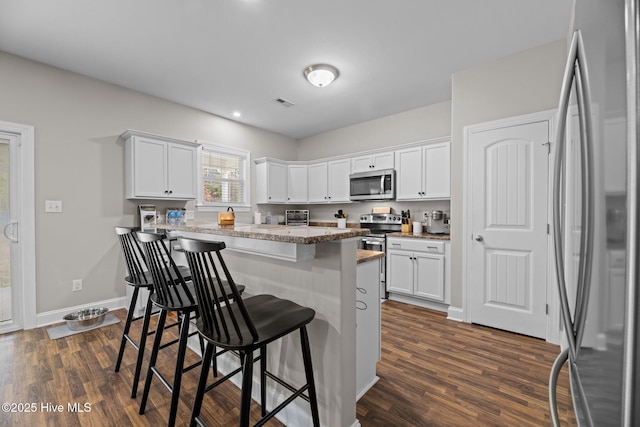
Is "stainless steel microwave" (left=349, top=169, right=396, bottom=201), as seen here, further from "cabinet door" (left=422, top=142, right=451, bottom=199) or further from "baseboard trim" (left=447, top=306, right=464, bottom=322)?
"baseboard trim" (left=447, top=306, right=464, bottom=322)

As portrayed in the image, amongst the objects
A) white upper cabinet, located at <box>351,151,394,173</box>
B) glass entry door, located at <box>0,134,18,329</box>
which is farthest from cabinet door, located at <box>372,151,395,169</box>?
glass entry door, located at <box>0,134,18,329</box>

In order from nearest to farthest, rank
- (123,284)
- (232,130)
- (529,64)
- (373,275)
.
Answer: (373,275) → (529,64) → (123,284) → (232,130)

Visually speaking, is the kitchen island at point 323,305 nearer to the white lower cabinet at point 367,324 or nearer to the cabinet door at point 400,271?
the white lower cabinet at point 367,324

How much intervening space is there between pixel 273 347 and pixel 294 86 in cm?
301

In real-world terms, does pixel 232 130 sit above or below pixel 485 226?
above

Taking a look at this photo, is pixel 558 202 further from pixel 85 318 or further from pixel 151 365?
pixel 85 318

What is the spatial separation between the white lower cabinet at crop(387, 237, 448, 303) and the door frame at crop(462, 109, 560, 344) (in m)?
0.30

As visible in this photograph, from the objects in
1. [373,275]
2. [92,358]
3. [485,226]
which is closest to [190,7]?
[373,275]

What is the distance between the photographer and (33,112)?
2.85 metres

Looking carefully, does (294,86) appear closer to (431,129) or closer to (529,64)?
(431,129)

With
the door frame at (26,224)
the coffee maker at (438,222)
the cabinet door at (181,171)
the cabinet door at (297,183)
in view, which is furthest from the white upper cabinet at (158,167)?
the coffee maker at (438,222)

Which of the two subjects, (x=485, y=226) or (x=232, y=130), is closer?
(x=485, y=226)

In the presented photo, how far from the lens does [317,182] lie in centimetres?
526

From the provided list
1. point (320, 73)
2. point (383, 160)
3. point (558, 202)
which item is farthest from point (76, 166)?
point (558, 202)
